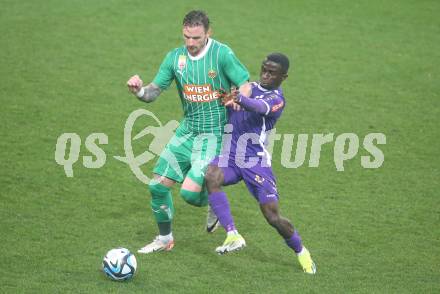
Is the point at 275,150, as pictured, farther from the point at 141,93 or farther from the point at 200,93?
the point at 141,93

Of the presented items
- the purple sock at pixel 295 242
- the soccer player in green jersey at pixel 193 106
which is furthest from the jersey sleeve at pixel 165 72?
the purple sock at pixel 295 242

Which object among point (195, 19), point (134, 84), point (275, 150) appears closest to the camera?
point (134, 84)

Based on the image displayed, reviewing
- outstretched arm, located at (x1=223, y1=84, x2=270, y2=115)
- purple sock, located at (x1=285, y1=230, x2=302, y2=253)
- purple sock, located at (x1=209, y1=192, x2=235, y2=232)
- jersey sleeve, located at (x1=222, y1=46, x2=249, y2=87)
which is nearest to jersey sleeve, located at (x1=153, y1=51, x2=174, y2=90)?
jersey sleeve, located at (x1=222, y1=46, x2=249, y2=87)

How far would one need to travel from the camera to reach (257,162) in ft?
28.9

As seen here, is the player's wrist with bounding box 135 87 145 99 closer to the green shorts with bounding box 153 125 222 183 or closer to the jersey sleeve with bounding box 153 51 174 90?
the jersey sleeve with bounding box 153 51 174 90

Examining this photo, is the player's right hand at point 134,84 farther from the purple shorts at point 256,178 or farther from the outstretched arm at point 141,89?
the purple shorts at point 256,178

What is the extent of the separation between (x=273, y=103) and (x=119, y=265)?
2.29 metres

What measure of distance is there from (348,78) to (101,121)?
4927 mm

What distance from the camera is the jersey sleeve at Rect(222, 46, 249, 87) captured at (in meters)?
8.75

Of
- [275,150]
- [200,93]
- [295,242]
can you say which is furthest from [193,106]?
[275,150]

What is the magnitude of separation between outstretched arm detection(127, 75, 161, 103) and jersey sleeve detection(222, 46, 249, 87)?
2.66ft

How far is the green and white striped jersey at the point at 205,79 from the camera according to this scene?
881 centimetres

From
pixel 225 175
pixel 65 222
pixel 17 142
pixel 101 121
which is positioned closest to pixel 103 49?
pixel 101 121

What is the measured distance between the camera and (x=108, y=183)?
442 inches
